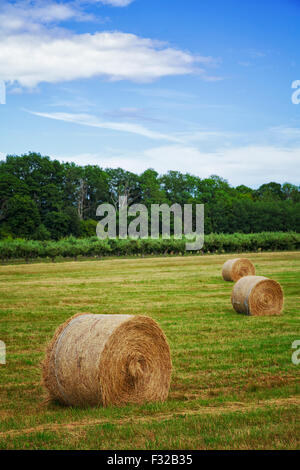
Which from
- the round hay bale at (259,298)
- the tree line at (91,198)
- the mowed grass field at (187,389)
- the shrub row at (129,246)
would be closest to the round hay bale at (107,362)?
the mowed grass field at (187,389)

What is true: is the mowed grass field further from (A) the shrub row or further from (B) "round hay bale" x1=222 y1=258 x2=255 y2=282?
(A) the shrub row

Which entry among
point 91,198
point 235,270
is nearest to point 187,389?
point 235,270

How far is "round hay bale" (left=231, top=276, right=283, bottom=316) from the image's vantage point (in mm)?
17717

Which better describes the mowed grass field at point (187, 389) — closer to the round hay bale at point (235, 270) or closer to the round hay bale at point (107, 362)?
the round hay bale at point (107, 362)

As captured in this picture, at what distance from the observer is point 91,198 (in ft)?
359

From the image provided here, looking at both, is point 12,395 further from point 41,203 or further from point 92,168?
point 92,168

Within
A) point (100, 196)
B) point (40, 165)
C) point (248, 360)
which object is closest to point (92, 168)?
point (100, 196)

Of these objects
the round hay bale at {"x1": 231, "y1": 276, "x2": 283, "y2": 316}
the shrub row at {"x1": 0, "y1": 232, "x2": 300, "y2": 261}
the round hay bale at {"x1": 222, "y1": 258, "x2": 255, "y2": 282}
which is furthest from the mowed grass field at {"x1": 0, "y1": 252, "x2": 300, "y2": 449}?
the shrub row at {"x1": 0, "y1": 232, "x2": 300, "y2": 261}

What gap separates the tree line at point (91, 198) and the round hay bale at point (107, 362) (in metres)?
73.1

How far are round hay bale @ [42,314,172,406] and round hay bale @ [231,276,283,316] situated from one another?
29.6ft

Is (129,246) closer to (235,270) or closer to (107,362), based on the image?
(235,270)

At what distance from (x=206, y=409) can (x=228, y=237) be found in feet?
203

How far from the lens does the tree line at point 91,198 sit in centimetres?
8575
